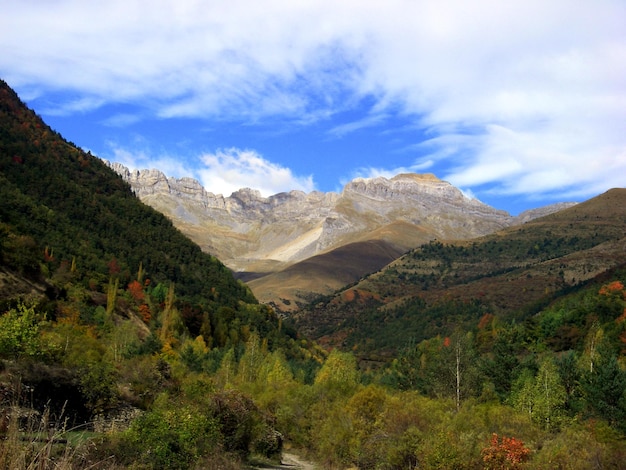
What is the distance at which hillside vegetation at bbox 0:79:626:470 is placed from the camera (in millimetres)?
34281

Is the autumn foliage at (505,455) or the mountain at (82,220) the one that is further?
the mountain at (82,220)

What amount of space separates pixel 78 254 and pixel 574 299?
10877 centimetres

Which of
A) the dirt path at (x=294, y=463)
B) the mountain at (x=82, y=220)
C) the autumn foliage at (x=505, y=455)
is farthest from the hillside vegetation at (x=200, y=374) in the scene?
the dirt path at (x=294, y=463)

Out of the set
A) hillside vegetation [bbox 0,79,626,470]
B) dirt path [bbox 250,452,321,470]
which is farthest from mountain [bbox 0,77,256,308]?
dirt path [bbox 250,452,321,470]

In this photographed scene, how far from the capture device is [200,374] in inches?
2889

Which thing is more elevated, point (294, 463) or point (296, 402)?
point (296, 402)

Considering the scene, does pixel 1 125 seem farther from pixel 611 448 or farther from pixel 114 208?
pixel 611 448

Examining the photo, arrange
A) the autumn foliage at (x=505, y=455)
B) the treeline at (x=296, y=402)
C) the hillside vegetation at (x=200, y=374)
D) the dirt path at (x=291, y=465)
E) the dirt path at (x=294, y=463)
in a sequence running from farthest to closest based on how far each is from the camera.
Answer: the dirt path at (x=294, y=463)
the dirt path at (x=291, y=465)
the autumn foliage at (x=505, y=455)
the treeline at (x=296, y=402)
the hillside vegetation at (x=200, y=374)

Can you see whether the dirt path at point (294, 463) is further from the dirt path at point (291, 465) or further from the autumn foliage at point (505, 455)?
the autumn foliage at point (505, 455)

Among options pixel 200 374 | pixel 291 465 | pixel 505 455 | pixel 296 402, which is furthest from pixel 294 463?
pixel 505 455

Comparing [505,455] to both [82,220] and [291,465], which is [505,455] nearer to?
[291,465]

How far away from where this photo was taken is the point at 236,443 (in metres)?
44.2

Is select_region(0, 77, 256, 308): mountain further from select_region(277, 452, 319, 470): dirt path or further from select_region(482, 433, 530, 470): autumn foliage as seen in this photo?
select_region(482, 433, 530, 470): autumn foliage

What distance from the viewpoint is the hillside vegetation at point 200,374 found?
112 ft
